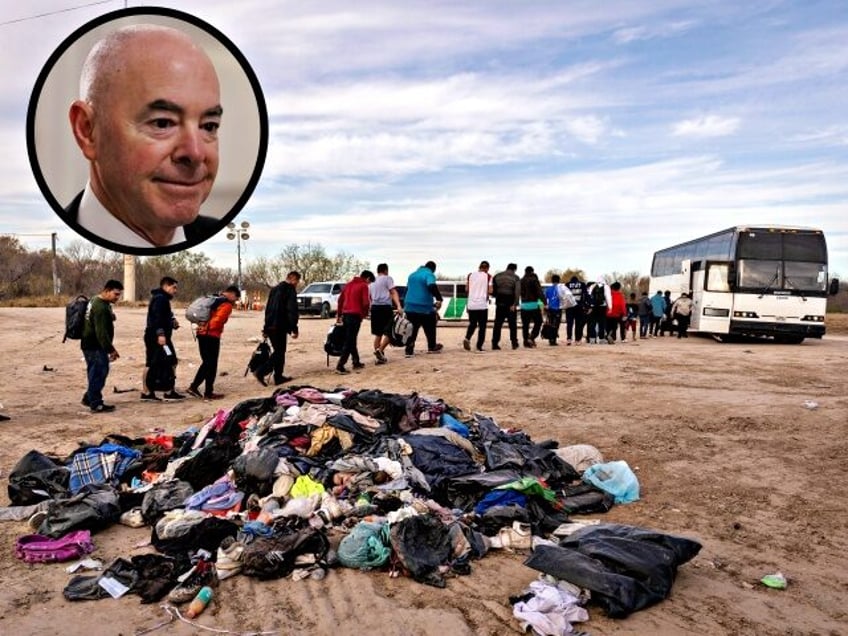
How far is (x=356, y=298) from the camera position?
13195mm

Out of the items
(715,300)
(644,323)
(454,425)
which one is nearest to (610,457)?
(454,425)

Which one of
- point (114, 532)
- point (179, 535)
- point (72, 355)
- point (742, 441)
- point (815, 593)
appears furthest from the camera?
point (72, 355)

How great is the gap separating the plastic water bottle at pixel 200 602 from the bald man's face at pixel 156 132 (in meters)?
3.62

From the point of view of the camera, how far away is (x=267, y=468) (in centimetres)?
624

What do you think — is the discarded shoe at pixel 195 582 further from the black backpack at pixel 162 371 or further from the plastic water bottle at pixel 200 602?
the black backpack at pixel 162 371

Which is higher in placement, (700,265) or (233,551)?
(700,265)

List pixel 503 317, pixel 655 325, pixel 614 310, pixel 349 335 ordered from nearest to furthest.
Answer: pixel 349 335
pixel 503 317
pixel 614 310
pixel 655 325

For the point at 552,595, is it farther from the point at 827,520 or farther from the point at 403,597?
the point at 827,520

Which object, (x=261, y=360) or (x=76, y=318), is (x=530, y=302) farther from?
(x=76, y=318)

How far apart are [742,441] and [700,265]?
16143 millimetres

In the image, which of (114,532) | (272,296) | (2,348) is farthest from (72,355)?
(114,532)

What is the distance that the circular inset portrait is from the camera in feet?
4.10

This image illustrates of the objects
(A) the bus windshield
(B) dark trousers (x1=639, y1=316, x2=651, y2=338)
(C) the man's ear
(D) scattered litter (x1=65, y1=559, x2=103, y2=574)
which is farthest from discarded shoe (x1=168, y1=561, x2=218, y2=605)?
(B) dark trousers (x1=639, y1=316, x2=651, y2=338)

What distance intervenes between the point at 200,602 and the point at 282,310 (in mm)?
8020
